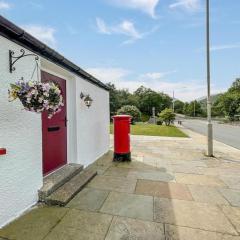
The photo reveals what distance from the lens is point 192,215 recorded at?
337cm

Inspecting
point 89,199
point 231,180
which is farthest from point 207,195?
point 89,199

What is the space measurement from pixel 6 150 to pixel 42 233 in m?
1.22

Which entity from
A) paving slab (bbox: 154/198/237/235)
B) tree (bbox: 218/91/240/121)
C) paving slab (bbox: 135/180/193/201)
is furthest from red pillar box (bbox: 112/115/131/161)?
tree (bbox: 218/91/240/121)

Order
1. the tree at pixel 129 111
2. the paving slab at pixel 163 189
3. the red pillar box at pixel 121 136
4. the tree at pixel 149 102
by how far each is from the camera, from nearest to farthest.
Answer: the paving slab at pixel 163 189 < the red pillar box at pixel 121 136 < the tree at pixel 129 111 < the tree at pixel 149 102

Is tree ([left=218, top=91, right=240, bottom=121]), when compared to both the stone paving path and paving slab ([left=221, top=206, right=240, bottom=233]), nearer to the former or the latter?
the stone paving path

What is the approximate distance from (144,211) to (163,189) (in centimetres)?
119

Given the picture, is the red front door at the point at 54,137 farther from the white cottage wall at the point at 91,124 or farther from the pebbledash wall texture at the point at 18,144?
the white cottage wall at the point at 91,124

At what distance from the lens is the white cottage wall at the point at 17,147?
2.98m

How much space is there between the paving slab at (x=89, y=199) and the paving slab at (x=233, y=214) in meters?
2.04

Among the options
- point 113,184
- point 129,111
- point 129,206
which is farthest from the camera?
point 129,111

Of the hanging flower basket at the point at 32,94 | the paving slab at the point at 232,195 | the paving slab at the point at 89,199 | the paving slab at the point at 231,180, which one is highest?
the hanging flower basket at the point at 32,94

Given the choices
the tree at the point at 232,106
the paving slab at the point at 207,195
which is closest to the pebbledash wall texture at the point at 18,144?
the paving slab at the point at 207,195

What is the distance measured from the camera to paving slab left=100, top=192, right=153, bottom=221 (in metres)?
3.37

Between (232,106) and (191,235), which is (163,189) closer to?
(191,235)
